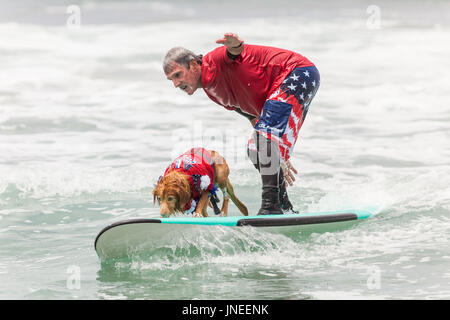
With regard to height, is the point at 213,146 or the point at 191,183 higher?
the point at 213,146

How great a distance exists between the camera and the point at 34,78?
1778 centimetres

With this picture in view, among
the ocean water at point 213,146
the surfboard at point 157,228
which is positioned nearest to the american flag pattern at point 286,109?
the surfboard at point 157,228

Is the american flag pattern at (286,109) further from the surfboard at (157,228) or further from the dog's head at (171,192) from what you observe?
the dog's head at (171,192)

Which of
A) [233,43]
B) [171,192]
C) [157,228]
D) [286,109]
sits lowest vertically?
[157,228]

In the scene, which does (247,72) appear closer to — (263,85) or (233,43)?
(263,85)

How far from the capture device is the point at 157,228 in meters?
5.74

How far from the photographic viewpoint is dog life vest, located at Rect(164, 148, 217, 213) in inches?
250

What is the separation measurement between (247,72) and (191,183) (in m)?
1.15

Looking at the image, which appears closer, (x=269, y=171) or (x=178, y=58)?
(x=178, y=58)

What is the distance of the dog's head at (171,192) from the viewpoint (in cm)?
613

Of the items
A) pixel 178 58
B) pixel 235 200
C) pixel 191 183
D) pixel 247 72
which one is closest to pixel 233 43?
pixel 247 72

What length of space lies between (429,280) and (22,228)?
14.2ft

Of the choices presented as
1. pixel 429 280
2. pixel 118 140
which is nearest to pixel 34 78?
pixel 118 140

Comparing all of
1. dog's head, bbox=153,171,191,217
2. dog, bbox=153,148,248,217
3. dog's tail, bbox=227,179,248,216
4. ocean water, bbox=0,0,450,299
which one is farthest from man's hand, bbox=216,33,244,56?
ocean water, bbox=0,0,450,299
